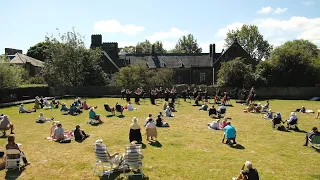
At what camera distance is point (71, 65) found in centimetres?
4875

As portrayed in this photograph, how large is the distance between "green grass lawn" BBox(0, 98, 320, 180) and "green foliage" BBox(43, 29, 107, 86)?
1066 inches

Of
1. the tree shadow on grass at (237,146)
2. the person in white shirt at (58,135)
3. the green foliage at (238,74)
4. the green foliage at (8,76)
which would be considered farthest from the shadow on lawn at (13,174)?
the green foliage at (238,74)

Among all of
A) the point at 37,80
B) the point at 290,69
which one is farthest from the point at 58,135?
the point at 37,80

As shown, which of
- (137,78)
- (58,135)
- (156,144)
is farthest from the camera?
(137,78)

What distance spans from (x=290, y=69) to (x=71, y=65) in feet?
109

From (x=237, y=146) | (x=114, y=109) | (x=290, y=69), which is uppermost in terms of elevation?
(x=290, y=69)

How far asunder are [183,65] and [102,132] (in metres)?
45.5

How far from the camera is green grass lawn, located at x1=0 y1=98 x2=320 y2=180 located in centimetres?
1134

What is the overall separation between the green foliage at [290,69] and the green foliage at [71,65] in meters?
25.7

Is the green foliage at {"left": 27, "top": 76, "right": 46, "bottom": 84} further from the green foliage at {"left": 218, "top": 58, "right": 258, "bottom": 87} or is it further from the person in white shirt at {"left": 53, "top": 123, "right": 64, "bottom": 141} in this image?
the person in white shirt at {"left": 53, "top": 123, "right": 64, "bottom": 141}

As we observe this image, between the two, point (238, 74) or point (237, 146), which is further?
point (238, 74)

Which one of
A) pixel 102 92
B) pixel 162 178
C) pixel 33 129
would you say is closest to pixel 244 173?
pixel 162 178

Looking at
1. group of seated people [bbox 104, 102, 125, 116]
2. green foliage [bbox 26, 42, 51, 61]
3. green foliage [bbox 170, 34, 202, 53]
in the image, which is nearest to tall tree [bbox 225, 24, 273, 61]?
green foliage [bbox 170, 34, 202, 53]

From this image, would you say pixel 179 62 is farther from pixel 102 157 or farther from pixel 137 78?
pixel 102 157
